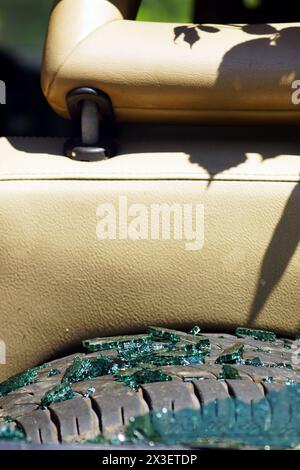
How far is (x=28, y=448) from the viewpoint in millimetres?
828

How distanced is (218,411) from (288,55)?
0.58 m

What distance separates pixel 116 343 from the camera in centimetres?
127

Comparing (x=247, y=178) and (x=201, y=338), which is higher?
(x=247, y=178)

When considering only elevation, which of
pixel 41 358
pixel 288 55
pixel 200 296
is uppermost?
pixel 288 55

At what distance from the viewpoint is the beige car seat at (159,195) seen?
4.25 ft

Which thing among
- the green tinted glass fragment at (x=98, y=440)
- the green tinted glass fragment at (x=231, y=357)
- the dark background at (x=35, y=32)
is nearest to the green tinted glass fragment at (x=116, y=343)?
the green tinted glass fragment at (x=231, y=357)

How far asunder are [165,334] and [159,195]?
200 millimetres

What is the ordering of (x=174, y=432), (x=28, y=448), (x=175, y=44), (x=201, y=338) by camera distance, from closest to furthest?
(x=28, y=448) < (x=174, y=432) < (x=201, y=338) < (x=175, y=44)

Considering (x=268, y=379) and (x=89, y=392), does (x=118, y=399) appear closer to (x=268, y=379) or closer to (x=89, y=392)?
(x=89, y=392)

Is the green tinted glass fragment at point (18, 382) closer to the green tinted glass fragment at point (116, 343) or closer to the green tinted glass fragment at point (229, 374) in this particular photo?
the green tinted glass fragment at point (116, 343)

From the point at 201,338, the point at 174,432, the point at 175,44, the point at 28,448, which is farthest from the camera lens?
the point at 175,44

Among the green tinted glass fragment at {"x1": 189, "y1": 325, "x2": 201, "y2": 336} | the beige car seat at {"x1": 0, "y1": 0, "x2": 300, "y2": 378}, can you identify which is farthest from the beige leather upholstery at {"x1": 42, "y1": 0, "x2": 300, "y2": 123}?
the green tinted glass fragment at {"x1": 189, "y1": 325, "x2": 201, "y2": 336}
